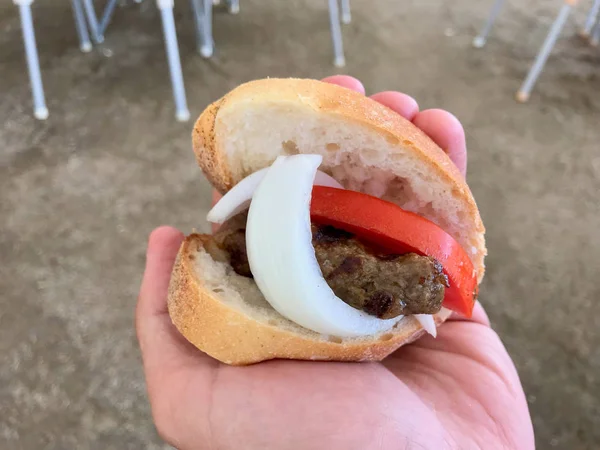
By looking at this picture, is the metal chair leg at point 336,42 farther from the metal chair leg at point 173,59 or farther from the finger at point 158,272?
the finger at point 158,272

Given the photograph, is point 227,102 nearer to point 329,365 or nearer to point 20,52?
point 329,365

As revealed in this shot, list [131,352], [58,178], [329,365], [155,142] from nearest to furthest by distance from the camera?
[329,365] < [131,352] < [58,178] < [155,142]

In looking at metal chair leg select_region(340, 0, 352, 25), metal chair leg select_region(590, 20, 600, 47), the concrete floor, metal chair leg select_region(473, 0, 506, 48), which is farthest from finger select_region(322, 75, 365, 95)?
metal chair leg select_region(590, 20, 600, 47)

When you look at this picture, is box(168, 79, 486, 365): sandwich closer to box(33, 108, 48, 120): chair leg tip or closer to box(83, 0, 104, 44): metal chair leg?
box(33, 108, 48, 120): chair leg tip

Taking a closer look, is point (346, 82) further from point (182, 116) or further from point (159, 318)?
point (182, 116)

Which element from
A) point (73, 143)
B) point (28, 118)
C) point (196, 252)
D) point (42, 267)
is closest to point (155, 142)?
point (73, 143)

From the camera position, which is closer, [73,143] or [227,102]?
[227,102]
